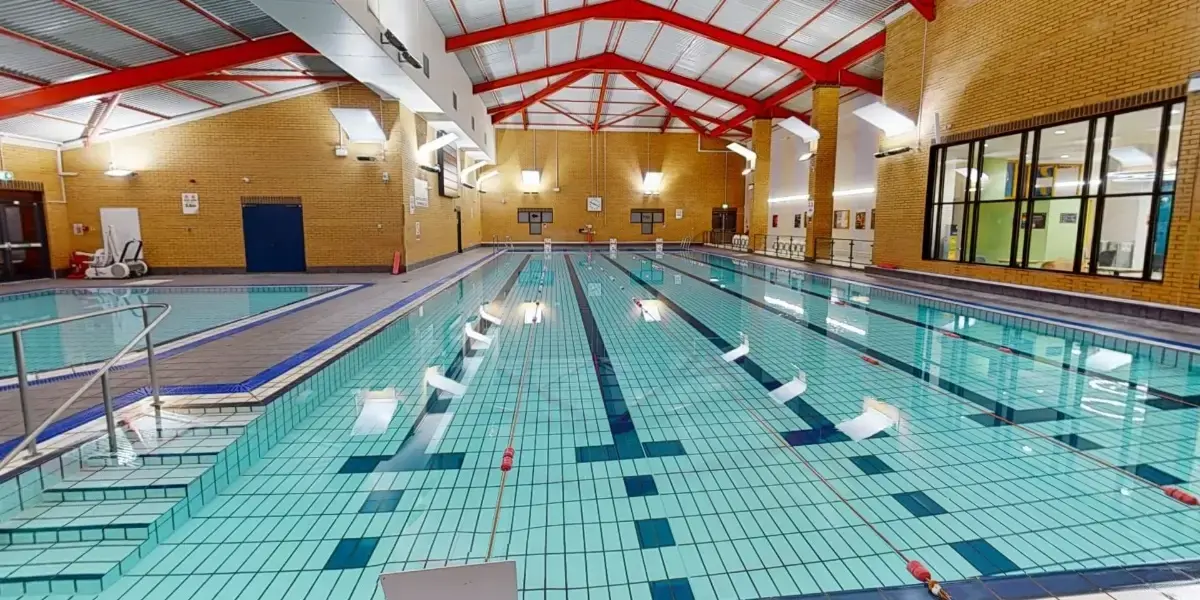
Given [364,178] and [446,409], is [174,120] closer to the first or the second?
[364,178]

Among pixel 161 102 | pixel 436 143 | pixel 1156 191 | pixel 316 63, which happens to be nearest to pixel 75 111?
pixel 161 102

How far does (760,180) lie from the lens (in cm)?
1702

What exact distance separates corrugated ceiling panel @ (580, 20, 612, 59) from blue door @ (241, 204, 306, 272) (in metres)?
7.43

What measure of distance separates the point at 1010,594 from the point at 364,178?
35.2 ft

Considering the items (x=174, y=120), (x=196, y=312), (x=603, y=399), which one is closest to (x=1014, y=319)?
(x=603, y=399)

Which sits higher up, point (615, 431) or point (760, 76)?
point (760, 76)

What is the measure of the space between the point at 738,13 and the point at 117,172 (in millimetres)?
12045

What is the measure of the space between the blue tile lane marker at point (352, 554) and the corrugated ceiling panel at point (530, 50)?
11294mm

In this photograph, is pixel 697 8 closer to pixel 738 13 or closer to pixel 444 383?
pixel 738 13

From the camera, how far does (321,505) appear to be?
2406mm

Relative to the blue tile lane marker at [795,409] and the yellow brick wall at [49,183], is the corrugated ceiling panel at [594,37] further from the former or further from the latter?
the yellow brick wall at [49,183]

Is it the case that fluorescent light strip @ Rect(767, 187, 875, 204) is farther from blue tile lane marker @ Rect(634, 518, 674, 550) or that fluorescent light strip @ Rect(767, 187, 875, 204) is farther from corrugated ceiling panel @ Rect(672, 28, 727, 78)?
blue tile lane marker @ Rect(634, 518, 674, 550)

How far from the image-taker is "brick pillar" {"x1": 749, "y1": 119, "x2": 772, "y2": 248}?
16984mm

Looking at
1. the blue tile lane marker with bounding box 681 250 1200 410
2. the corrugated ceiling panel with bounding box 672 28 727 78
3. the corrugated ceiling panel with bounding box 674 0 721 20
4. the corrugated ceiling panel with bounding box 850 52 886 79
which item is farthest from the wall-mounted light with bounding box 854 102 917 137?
the corrugated ceiling panel with bounding box 672 28 727 78
